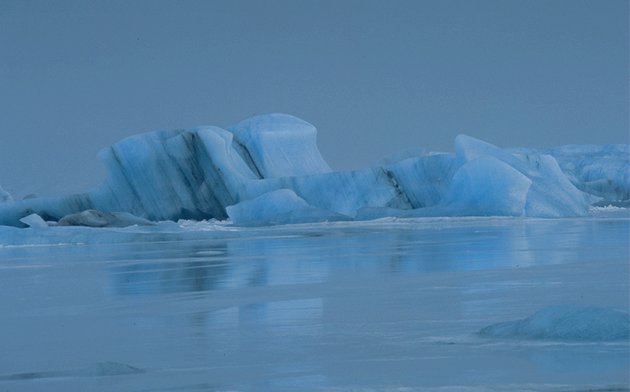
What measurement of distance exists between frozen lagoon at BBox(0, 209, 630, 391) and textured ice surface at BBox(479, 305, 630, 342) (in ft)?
0.25

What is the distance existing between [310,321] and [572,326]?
1.34 meters

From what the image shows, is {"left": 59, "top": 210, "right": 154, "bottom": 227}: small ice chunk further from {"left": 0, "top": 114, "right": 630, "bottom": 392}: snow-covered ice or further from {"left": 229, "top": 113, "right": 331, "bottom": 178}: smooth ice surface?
{"left": 229, "top": 113, "right": 331, "bottom": 178}: smooth ice surface

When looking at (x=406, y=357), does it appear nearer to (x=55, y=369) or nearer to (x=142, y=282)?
(x=55, y=369)

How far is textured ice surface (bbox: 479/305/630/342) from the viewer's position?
396cm

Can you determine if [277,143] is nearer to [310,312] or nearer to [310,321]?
[310,312]

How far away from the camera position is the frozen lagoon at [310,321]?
136 inches

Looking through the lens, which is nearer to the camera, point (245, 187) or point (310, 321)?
point (310, 321)

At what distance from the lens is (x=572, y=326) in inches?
159

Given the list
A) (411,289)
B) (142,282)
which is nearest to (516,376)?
(411,289)

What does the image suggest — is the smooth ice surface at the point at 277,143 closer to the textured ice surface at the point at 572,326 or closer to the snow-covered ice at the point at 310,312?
the snow-covered ice at the point at 310,312

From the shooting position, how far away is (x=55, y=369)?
3.83 meters

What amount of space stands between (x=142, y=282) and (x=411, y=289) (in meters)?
2.31

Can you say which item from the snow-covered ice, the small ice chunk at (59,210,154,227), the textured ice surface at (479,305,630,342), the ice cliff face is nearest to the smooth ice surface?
the ice cliff face

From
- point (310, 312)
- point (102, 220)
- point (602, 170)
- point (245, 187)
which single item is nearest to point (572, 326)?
point (310, 312)
